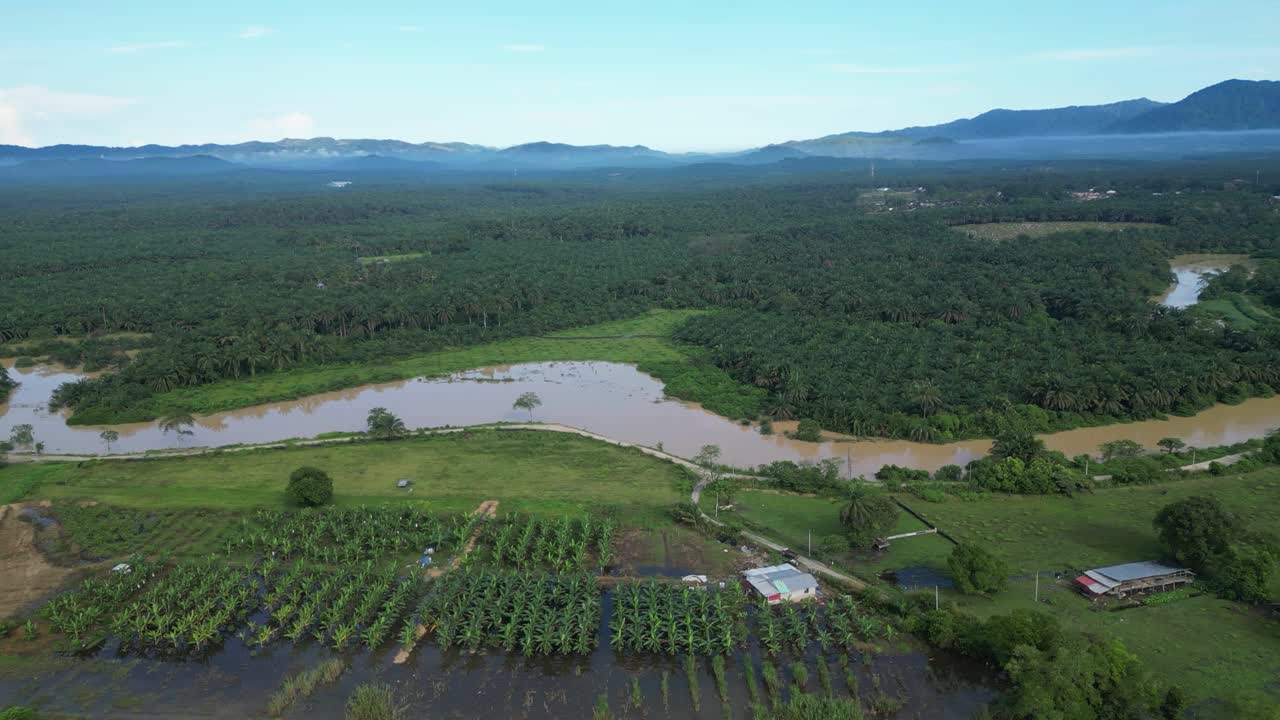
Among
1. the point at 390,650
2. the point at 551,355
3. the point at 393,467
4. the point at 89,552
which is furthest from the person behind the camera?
the point at 551,355

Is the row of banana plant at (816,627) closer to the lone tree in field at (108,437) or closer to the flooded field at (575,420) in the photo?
→ the flooded field at (575,420)

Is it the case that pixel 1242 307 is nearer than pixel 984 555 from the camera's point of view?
No

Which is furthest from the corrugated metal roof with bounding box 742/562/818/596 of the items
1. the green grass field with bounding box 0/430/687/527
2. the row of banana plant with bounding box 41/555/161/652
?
the row of banana plant with bounding box 41/555/161/652

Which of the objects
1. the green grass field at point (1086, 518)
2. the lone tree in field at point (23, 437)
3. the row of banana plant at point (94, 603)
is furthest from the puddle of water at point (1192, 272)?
the lone tree in field at point (23, 437)

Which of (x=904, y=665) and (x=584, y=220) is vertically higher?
(x=584, y=220)

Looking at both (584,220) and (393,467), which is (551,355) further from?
(584,220)

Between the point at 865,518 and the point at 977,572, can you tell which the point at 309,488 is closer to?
the point at 865,518

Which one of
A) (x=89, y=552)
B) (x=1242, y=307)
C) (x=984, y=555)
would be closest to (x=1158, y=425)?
(x=984, y=555)

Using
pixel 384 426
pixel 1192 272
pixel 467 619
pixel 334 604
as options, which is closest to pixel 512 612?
pixel 467 619

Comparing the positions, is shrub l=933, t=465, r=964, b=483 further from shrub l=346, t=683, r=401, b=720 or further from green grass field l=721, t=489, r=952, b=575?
shrub l=346, t=683, r=401, b=720
